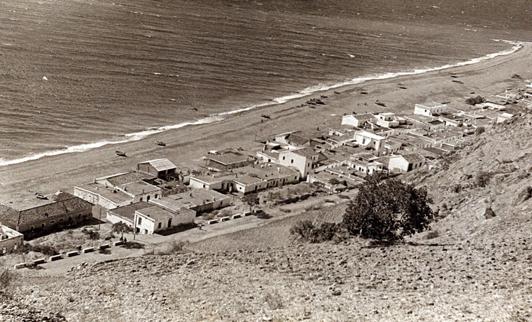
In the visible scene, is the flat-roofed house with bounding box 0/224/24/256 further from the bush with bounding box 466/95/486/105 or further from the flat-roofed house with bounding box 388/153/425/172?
the bush with bounding box 466/95/486/105

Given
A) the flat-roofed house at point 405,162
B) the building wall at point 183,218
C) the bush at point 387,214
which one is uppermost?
the bush at point 387,214

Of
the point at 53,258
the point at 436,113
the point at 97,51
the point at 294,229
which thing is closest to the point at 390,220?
the point at 294,229

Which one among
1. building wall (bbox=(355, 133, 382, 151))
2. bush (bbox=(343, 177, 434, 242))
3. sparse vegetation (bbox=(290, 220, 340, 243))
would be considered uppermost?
bush (bbox=(343, 177, 434, 242))

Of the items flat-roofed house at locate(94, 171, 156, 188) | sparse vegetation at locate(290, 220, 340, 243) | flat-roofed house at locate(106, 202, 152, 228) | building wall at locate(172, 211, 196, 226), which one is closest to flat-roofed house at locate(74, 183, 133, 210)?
flat-roofed house at locate(94, 171, 156, 188)

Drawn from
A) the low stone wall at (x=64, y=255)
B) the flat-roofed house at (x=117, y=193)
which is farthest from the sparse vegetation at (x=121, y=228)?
the flat-roofed house at (x=117, y=193)

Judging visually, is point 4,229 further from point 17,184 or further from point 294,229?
point 294,229

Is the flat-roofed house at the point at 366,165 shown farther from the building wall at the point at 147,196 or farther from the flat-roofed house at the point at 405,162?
the building wall at the point at 147,196
